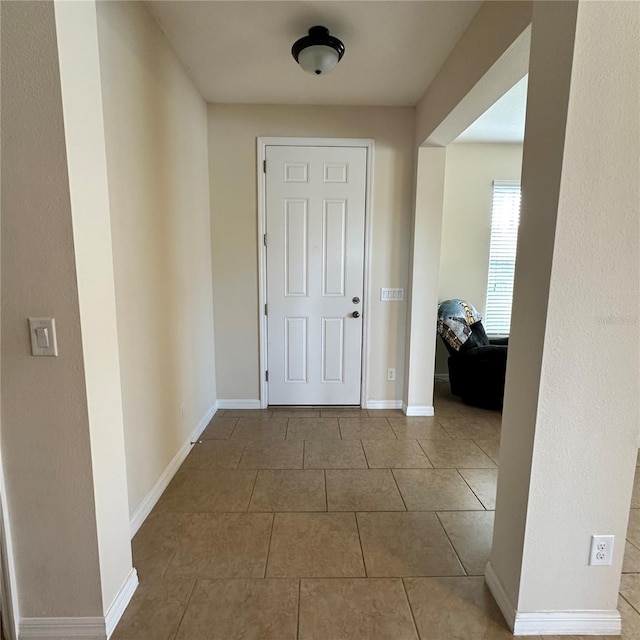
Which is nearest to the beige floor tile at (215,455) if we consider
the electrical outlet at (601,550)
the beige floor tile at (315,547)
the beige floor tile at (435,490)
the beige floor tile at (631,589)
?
the beige floor tile at (315,547)

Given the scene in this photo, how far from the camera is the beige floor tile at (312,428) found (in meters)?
2.83

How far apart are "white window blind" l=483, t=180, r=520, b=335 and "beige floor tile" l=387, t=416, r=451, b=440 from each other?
1.77 meters

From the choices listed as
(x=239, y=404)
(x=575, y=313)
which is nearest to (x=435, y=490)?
(x=575, y=313)

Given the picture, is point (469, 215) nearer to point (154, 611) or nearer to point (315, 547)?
point (315, 547)

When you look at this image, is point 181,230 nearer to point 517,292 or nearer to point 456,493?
point 517,292

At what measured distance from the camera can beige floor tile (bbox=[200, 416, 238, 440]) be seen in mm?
2807

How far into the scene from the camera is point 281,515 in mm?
1915

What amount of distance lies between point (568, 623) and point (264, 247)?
9.33ft

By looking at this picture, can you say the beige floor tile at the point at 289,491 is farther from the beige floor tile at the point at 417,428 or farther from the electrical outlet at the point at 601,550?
the electrical outlet at the point at 601,550

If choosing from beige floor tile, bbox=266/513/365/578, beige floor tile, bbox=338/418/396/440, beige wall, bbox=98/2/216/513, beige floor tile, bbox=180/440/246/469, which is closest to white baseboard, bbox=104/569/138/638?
beige wall, bbox=98/2/216/513

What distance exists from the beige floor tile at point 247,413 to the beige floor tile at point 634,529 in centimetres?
242

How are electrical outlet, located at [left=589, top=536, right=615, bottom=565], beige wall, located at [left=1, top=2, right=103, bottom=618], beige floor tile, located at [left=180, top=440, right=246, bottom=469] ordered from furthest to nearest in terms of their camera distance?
1. beige floor tile, located at [left=180, top=440, right=246, bottom=469]
2. electrical outlet, located at [left=589, top=536, right=615, bottom=565]
3. beige wall, located at [left=1, top=2, right=103, bottom=618]

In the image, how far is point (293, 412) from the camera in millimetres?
3281

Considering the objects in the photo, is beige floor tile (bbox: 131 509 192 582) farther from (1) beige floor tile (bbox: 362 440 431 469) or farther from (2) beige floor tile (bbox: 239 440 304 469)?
(1) beige floor tile (bbox: 362 440 431 469)
